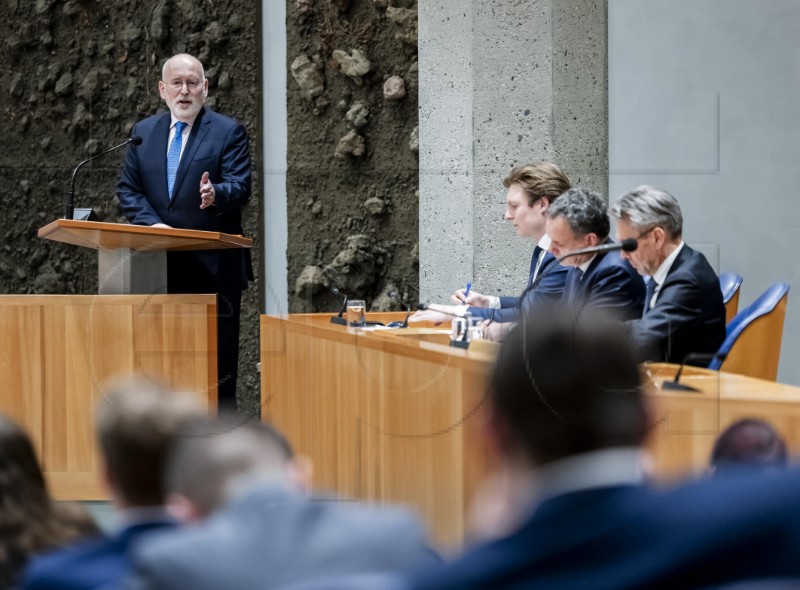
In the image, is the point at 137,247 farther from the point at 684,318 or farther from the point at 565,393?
the point at 565,393

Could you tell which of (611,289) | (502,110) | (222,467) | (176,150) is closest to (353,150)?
(502,110)

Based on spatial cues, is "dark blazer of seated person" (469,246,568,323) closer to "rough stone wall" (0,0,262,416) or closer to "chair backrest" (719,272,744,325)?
"chair backrest" (719,272,744,325)

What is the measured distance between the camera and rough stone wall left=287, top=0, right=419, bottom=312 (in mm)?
7520

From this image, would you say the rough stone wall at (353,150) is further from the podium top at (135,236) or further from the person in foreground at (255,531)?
the person in foreground at (255,531)

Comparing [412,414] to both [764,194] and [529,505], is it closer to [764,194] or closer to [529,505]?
[529,505]

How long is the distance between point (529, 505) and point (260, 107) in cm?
722

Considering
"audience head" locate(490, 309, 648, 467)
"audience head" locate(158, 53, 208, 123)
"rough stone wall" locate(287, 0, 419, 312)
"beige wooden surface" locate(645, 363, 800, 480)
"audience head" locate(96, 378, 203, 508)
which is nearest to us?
"audience head" locate(490, 309, 648, 467)

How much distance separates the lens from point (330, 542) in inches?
39.6

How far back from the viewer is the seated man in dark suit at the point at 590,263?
3.59 m

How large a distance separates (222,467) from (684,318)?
246 cm

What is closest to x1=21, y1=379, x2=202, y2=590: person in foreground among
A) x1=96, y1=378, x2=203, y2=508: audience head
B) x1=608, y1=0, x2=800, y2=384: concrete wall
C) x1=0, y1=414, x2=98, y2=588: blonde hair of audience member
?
x1=96, y1=378, x2=203, y2=508: audience head

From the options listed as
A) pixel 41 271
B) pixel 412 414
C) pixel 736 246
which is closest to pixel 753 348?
pixel 412 414

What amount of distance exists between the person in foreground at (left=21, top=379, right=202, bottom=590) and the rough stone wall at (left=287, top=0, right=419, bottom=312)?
6177 millimetres

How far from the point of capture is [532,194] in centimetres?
432
